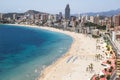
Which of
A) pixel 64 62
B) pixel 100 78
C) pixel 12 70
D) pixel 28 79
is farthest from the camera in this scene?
pixel 64 62

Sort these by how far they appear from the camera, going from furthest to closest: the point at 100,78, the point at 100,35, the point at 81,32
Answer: the point at 81,32
the point at 100,35
the point at 100,78

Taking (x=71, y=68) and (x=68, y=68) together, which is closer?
(x=71, y=68)

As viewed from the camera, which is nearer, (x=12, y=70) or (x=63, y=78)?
(x=63, y=78)

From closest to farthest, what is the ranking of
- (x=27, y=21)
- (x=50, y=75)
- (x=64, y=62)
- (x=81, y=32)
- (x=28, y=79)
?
(x=28, y=79) → (x=50, y=75) → (x=64, y=62) → (x=81, y=32) → (x=27, y=21)

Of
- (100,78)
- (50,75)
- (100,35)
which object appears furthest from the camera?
(100,35)

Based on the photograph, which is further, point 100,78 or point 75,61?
point 75,61

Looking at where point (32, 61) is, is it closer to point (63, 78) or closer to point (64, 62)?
point (64, 62)

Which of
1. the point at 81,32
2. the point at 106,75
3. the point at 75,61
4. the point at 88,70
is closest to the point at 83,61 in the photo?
the point at 75,61

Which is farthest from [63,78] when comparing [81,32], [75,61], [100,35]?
[81,32]

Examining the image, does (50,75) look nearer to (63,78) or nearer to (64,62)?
(63,78)
